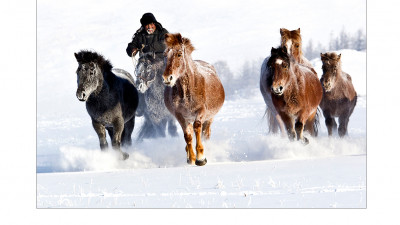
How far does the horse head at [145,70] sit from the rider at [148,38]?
0.14 metres

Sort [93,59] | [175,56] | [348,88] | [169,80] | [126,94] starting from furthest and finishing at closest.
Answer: [348,88] → [126,94] → [93,59] → [175,56] → [169,80]

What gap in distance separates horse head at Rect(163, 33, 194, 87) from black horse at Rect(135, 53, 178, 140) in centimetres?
296

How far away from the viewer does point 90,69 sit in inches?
420

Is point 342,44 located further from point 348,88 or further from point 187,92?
point 187,92

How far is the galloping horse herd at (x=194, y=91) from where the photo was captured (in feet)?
33.2

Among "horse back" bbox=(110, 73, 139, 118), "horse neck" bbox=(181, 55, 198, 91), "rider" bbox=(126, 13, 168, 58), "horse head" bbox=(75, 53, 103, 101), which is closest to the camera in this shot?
"horse neck" bbox=(181, 55, 198, 91)

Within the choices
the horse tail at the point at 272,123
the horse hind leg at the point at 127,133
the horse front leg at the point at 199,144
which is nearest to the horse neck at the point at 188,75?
the horse front leg at the point at 199,144

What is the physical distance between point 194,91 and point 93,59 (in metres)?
1.89

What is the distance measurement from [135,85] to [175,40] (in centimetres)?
313

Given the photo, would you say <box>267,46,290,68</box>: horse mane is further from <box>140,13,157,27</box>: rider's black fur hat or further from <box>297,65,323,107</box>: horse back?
<box>140,13,157,27</box>: rider's black fur hat

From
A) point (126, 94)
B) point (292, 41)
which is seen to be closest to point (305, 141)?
point (292, 41)

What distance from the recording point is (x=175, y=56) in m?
9.82

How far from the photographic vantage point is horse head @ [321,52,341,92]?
41.7ft

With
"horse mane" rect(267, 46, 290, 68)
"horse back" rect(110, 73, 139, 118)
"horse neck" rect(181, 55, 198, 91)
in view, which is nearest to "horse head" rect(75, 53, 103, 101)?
"horse back" rect(110, 73, 139, 118)
